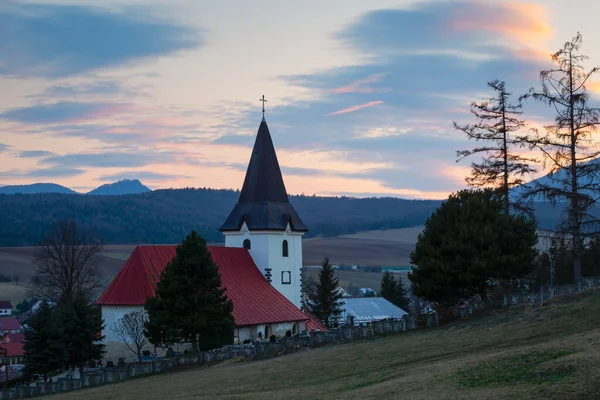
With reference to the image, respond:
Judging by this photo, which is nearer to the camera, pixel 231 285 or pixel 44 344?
pixel 44 344

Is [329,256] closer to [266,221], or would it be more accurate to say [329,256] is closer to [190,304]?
[266,221]

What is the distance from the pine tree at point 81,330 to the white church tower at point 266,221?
15.7 m

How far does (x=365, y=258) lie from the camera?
180750mm

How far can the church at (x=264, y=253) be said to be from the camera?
59.0 meters

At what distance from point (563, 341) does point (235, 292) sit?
35877 mm

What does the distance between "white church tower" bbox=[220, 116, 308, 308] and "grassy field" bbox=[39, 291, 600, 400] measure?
22058mm

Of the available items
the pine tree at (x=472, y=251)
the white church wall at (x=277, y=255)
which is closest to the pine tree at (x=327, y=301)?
the white church wall at (x=277, y=255)

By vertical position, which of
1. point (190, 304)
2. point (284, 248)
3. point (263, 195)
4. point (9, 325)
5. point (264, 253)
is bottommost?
point (9, 325)

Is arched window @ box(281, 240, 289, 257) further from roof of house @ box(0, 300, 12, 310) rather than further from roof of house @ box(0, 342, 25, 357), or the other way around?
roof of house @ box(0, 300, 12, 310)

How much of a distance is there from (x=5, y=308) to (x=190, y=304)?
108 meters

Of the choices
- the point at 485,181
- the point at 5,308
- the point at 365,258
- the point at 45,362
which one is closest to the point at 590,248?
the point at 485,181

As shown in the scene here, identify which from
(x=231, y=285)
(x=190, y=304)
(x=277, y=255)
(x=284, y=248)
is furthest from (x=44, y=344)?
(x=284, y=248)

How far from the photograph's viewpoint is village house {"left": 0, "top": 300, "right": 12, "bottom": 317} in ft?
471

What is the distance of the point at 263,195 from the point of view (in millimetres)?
64000
